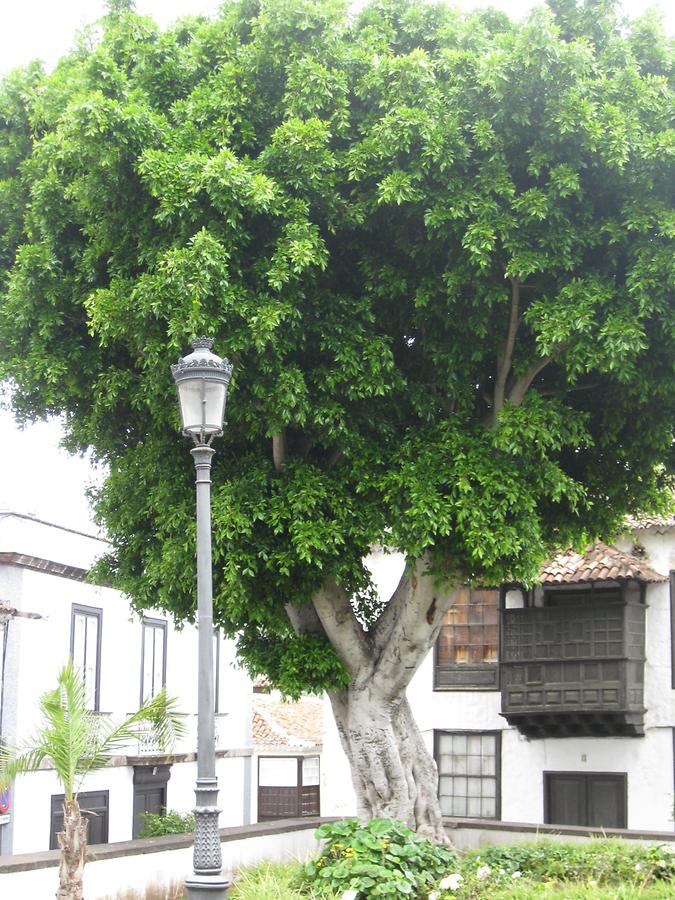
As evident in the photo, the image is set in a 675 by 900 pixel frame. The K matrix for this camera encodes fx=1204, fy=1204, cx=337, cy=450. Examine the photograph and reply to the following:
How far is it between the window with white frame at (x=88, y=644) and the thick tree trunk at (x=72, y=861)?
37.6 ft

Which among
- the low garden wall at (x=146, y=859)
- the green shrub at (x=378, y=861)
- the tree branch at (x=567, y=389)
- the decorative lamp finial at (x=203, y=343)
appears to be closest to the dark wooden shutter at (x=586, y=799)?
the low garden wall at (x=146, y=859)

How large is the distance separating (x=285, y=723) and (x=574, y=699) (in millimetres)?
16216

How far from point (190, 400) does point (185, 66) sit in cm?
529

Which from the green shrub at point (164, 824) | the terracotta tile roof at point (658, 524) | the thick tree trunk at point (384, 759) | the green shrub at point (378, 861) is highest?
the terracotta tile roof at point (658, 524)

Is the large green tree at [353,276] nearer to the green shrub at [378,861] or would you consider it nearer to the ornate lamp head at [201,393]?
the green shrub at [378,861]

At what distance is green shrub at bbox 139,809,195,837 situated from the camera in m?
22.7

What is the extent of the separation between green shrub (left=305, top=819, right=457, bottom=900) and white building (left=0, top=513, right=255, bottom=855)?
4.06 metres

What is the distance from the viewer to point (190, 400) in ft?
33.9

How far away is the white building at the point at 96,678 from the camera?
67.8 feet

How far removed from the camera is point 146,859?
1380cm

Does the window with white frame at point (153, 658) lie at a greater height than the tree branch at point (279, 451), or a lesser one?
lesser

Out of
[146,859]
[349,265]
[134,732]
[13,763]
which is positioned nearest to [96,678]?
[146,859]

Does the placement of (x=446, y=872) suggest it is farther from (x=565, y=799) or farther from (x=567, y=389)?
(x=565, y=799)

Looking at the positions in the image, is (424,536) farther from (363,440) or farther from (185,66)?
(185,66)
